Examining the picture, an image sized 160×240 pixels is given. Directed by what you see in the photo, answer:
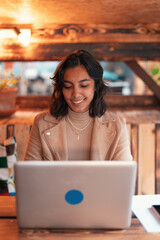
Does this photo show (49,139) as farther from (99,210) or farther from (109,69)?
(109,69)

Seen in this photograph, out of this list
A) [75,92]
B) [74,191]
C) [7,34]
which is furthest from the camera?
[7,34]

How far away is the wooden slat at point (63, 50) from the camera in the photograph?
9.12ft

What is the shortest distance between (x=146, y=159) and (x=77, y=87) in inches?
47.7

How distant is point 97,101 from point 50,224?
964 mm

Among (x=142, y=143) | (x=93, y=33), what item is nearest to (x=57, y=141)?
(x=142, y=143)

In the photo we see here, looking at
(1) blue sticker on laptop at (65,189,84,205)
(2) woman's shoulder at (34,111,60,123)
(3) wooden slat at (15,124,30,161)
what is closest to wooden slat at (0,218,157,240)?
(1) blue sticker on laptop at (65,189,84,205)

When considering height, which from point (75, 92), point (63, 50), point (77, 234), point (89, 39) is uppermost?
point (89, 39)

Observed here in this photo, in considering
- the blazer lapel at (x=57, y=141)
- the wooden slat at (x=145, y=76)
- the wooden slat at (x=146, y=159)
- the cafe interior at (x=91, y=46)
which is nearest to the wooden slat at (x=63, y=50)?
the cafe interior at (x=91, y=46)

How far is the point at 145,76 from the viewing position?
320cm

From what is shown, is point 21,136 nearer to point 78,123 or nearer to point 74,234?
point 78,123

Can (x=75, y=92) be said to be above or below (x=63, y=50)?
below

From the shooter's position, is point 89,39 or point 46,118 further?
point 89,39

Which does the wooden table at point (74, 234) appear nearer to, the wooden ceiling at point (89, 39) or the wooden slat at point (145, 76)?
the wooden ceiling at point (89, 39)

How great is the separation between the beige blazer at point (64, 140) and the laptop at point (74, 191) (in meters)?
0.72
